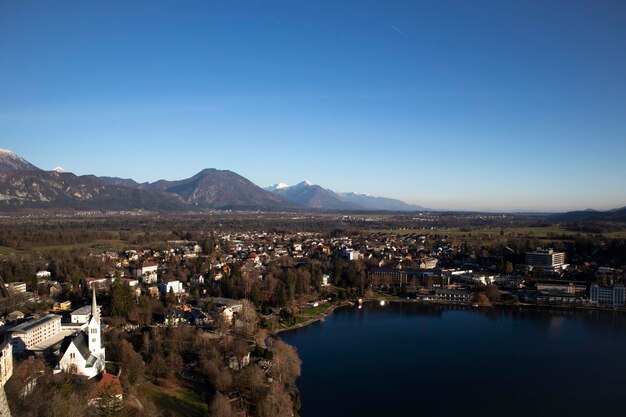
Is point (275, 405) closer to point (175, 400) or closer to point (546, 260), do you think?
point (175, 400)

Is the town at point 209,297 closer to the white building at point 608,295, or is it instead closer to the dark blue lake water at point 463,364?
the white building at point 608,295

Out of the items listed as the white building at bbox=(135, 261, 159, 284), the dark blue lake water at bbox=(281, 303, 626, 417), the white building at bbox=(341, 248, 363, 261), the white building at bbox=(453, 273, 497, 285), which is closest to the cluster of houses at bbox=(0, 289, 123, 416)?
the dark blue lake water at bbox=(281, 303, 626, 417)

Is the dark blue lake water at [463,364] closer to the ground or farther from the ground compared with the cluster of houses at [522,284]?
closer to the ground

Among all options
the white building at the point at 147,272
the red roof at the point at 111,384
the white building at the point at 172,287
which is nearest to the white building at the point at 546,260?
the white building at the point at 172,287

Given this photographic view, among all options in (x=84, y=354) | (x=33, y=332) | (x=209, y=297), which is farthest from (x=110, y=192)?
(x=84, y=354)

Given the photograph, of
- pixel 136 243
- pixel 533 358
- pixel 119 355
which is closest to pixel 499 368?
pixel 533 358

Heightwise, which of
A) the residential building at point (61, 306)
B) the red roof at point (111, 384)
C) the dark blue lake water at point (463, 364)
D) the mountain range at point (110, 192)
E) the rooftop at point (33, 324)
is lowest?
the dark blue lake water at point (463, 364)

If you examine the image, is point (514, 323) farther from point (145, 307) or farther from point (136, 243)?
point (136, 243)
